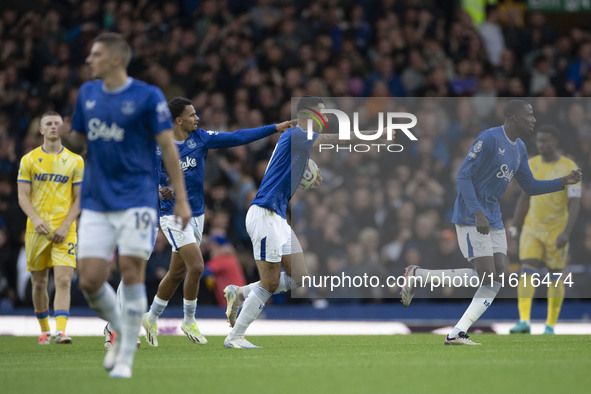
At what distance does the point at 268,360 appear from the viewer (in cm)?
881

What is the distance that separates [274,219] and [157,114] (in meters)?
3.16

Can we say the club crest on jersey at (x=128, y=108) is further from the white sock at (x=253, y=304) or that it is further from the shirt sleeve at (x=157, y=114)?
the white sock at (x=253, y=304)

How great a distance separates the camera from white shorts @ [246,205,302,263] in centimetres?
1008

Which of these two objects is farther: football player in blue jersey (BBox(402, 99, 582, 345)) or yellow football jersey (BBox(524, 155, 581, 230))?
yellow football jersey (BBox(524, 155, 581, 230))

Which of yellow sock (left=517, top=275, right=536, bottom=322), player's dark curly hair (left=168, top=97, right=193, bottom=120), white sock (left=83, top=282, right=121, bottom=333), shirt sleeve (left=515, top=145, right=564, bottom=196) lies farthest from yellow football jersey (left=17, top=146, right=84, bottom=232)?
yellow sock (left=517, top=275, right=536, bottom=322)

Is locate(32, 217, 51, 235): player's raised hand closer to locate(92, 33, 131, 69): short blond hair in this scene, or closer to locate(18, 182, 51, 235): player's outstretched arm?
locate(18, 182, 51, 235): player's outstretched arm

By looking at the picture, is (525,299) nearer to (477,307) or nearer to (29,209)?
(477,307)

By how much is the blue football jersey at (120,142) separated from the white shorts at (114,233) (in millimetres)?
63

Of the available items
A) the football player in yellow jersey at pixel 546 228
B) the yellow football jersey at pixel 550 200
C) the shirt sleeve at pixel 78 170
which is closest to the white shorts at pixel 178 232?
the shirt sleeve at pixel 78 170

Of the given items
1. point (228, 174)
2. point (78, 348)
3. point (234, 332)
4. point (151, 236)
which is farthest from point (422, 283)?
point (228, 174)

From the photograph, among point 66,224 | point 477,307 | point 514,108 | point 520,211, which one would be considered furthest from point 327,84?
point 477,307

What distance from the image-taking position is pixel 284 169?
1023 cm

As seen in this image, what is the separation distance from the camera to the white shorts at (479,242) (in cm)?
1060

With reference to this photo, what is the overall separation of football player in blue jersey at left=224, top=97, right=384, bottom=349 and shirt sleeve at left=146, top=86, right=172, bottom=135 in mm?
3012
